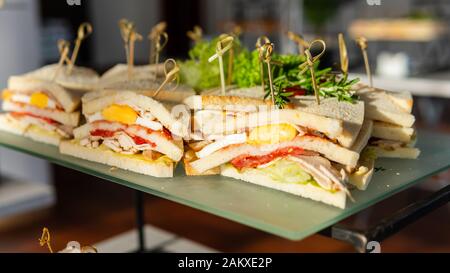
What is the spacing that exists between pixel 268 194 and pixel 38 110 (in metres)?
1.22

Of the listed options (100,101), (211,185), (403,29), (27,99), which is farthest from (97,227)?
(403,29)

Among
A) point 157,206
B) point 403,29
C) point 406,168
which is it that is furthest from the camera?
point 403,29

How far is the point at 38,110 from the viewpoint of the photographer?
227cm

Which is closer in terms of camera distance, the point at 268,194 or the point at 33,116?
the point at 268,194

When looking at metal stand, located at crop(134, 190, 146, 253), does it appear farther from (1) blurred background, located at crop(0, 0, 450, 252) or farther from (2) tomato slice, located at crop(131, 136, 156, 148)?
(2) tomato slice, located at crop(131, 136, 156, 148)

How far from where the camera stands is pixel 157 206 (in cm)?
438

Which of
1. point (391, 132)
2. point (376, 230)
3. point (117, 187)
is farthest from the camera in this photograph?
point (117, 187)

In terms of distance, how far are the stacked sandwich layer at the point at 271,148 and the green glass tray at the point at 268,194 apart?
0.03 meters

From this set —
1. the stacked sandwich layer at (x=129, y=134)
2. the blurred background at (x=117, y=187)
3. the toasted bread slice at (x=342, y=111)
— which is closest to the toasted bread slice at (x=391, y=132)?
the toasted bread slice at (x=342, y=111)

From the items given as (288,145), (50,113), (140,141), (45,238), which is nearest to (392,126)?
(288,145)

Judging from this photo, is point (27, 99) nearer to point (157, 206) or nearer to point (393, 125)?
point (393, 125)

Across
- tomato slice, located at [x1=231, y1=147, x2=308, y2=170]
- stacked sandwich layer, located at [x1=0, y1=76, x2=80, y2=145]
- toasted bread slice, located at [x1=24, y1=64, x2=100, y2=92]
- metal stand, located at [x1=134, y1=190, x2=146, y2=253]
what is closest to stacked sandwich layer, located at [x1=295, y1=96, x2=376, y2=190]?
tomato slice, located at [x1=231, y1=147, x2=308, y2=170]

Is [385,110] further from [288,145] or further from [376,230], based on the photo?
[376,230]
